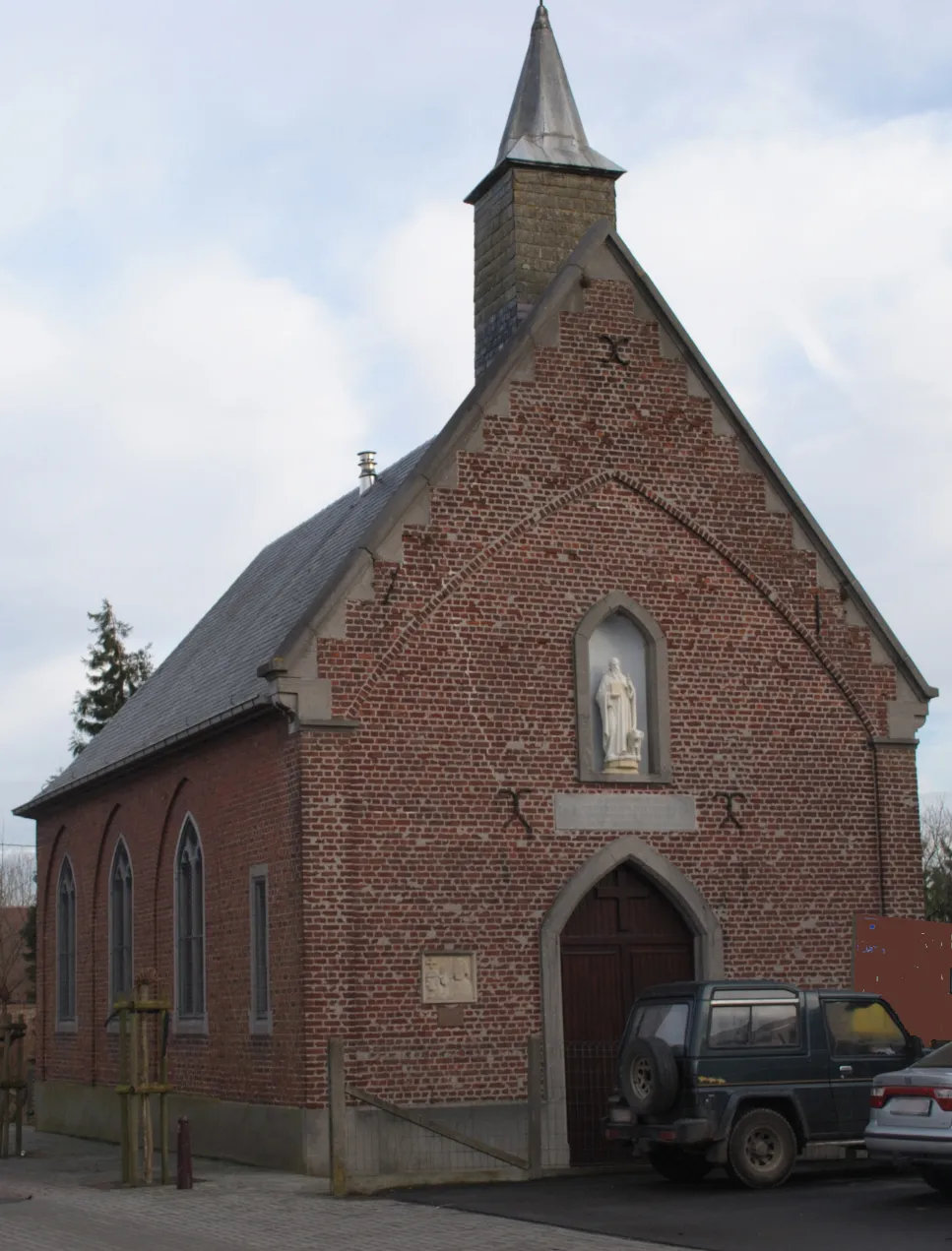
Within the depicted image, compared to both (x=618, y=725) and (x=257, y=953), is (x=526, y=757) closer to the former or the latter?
(x=618, y=725)

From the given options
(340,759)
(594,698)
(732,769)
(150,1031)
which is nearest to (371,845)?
(340,759)

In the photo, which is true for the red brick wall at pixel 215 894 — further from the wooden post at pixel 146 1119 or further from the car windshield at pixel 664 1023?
the car windshield at pixel 664 1023

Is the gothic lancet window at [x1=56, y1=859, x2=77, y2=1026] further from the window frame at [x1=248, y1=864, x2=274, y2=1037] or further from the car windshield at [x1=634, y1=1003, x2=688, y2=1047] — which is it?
the car windshield at [x1=634, y1=1003, x2=688, y2=1047]

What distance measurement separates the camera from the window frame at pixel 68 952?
29.5 m

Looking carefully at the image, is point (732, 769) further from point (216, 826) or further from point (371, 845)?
point (216, 826)

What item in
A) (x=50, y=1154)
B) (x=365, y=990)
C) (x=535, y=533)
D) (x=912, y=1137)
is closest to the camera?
(x=912, y=1137)

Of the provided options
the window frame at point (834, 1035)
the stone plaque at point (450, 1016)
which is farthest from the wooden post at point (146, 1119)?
the window frame at point (834, 1035)

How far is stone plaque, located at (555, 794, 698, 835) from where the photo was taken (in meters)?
21.1

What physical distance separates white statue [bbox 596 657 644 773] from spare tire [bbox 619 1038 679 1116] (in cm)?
477

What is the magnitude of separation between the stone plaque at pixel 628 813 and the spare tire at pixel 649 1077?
13.8 ft

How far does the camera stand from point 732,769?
72.1ft

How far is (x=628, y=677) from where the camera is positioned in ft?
71.3

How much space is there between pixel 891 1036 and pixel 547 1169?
4.15 m

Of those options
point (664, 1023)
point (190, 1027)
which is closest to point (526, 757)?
point (664, 1023)
